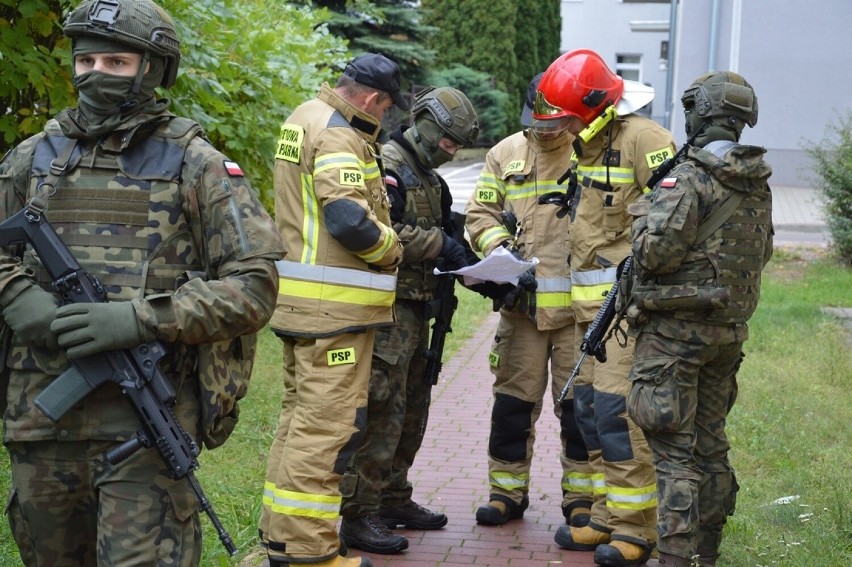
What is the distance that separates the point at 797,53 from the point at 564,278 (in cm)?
2263

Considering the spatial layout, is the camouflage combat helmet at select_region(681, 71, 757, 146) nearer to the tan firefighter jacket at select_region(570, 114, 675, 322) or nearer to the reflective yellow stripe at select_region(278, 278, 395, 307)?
the tan firefighter jacket at select_region(570, 114, 675, 322)

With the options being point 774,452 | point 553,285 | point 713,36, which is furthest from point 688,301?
point 713,36

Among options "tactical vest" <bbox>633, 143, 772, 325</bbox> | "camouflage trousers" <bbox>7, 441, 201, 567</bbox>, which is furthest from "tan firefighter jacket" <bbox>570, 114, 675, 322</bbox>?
"camouflage trousers" <bbox>7, 441, 201, 567</bbox>

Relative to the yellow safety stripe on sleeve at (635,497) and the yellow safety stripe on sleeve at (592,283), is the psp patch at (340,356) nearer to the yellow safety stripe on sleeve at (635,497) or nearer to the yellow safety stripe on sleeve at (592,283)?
the yellow safety stripe on sleeve at (592,283)

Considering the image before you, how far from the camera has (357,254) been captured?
4805 millimetres

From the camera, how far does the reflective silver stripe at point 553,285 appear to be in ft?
19.4

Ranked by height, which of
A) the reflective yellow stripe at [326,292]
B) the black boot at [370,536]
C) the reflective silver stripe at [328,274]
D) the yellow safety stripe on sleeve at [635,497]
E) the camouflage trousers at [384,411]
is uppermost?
the reflective silver stripe at [328,274]

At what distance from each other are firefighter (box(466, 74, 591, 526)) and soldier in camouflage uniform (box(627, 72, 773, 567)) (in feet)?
3.49

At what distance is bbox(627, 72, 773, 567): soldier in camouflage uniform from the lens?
468 cm

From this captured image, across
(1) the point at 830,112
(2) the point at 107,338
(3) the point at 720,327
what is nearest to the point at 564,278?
(3) the point at 720,327

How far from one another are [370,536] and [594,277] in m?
1.68

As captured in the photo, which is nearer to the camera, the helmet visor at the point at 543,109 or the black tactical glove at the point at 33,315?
the black tactical glove at the point at 33,315

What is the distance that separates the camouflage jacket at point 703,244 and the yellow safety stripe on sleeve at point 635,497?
92 centimetres

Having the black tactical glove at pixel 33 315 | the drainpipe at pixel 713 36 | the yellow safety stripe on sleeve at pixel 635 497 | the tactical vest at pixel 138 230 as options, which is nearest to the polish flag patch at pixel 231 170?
the tactical vest at pixel 138 230
